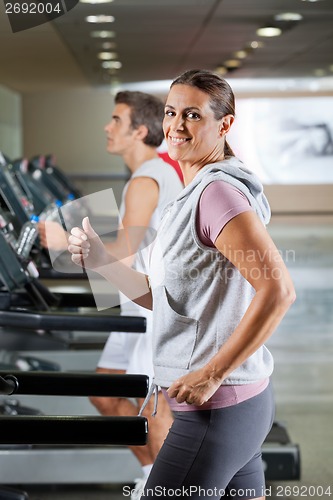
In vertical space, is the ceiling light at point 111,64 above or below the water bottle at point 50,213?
below

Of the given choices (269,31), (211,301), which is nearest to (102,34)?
(269,31)

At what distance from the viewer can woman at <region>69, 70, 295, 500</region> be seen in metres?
1.50

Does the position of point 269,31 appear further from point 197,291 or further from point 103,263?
point 197,291

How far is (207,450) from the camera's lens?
1591 mm

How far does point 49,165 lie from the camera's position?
6840 mm

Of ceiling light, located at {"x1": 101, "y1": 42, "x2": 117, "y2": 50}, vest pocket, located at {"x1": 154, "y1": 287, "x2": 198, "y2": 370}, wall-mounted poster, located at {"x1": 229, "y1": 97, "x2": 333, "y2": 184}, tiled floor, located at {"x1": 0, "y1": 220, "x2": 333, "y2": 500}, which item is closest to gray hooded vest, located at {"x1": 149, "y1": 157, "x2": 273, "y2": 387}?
vest pocket, located at {"x1": 154, "y1": 287, "x2": 198, "y2": 370}

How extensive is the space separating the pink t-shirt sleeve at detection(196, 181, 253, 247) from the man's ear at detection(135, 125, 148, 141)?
1.23 m

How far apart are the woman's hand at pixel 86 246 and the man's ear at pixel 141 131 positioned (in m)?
1.09

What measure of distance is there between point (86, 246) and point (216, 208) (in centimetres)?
29

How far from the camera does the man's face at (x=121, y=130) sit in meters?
2.77

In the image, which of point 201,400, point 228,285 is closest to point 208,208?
point 228,285

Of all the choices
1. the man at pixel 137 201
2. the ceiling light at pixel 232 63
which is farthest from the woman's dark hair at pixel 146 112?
the ceiling light at pixel 232 63

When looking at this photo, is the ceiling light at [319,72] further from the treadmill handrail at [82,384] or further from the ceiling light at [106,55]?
the treadmill handrail at [82,384]

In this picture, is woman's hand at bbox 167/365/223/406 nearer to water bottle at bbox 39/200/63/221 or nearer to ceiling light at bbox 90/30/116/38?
water bottle at bbox 39/200/63/221
